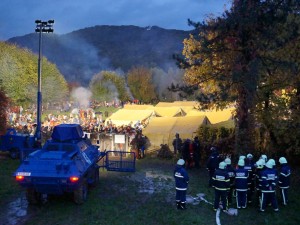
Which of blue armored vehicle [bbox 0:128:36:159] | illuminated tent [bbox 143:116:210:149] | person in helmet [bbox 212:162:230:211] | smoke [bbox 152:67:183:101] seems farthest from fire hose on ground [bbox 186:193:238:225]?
smoke [bbox 152:67:183:101]

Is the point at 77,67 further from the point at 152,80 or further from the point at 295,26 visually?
the point at 295,26

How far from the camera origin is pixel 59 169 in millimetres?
11945

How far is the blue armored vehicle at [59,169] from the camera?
11734 millimetres

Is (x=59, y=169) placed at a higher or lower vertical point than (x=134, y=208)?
higher

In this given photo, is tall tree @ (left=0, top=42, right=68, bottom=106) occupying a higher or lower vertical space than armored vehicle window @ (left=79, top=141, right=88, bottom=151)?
higher

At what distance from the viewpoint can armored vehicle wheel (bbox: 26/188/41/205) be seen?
12466 mm

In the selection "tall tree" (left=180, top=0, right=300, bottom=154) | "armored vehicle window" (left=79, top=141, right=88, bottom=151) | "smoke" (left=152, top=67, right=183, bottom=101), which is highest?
"smoke" (left=152, top=67, right=183, bottom=101)

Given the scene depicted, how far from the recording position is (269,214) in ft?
39.4

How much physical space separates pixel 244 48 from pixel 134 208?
9.63 m

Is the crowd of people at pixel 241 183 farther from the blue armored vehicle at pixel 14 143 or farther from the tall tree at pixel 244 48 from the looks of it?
the blue armored vehicle at pixel 14 143

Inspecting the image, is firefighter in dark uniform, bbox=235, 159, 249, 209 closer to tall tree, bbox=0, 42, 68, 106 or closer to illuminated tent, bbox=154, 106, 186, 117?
illuminated tent, bbox=154, 106, 186, 117

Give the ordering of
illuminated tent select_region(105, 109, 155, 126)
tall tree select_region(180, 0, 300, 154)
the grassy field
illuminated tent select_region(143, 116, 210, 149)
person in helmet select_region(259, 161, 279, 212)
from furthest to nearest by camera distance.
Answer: illuminated tent select_region(105, 109, 155, 126), illuminated tent select_region(143, 116, 210, 149), tall tree select_region(180, 0, 300, 154), person in helmet select_region(259, 161, 279, 212), the grassy field

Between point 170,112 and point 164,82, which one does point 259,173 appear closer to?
point 170,112

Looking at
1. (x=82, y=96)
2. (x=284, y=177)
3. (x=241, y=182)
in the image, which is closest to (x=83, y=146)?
(x=241, y=182)
